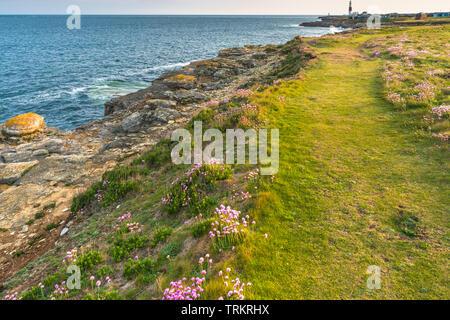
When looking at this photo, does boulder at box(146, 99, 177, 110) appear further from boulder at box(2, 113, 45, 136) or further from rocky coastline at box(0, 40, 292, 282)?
boulder at box(2, 113, 45, 136)

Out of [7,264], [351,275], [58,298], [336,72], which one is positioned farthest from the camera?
[336,72]

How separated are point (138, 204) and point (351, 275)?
732 centimetres

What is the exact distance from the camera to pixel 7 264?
880 centimetres

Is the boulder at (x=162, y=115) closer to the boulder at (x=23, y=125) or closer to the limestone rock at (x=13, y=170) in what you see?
the limestone rock at (x=13, y=170)

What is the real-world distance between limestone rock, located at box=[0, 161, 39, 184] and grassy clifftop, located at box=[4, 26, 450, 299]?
864 centimetres

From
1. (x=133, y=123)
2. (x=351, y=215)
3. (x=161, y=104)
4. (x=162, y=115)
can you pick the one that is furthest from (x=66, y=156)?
(x=351, y=215)

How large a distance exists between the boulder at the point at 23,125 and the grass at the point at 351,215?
25322mm

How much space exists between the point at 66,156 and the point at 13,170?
10.7 feet

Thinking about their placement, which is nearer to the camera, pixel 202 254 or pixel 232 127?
pixel 202 254

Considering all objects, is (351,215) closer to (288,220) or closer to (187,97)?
(288,220)

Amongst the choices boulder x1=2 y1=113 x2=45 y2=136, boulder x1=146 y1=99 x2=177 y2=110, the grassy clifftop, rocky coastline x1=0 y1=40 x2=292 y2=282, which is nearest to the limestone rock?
rocky coastline x1=0 y1=40 x2=292 y2=282

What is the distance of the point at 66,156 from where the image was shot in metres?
17.6

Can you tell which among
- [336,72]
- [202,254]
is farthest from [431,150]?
[336,72]

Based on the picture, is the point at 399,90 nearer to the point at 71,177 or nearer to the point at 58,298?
the point at 58,298
